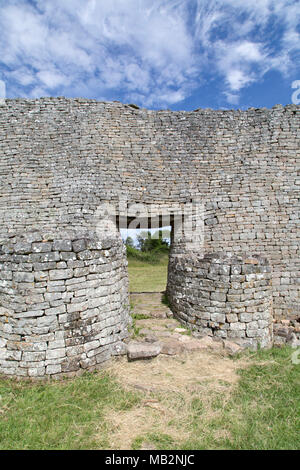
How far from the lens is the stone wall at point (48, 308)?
354 cm

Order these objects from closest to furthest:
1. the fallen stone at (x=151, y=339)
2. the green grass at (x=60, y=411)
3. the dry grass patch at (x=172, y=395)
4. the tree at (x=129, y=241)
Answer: the green grass at (x=60, y=411) < the dry grass patch at (x=172, y=395) < the fallen stone at (x=151, y=339) < the tree at (x=129, y=241)

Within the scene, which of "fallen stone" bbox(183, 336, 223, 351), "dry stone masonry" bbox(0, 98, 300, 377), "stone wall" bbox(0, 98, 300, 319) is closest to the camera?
"fallen stone" bbox(183, 336, 223, 351)

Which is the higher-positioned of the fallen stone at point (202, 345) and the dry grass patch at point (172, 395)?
the fallen stone at point (202, 345)

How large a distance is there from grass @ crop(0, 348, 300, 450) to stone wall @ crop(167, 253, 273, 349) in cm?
86

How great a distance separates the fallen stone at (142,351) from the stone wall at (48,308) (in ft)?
1.52

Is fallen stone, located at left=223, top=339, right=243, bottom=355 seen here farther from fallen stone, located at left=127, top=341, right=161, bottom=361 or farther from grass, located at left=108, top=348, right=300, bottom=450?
fallen stone, located at left=127, top=341, right=161, bottom=361

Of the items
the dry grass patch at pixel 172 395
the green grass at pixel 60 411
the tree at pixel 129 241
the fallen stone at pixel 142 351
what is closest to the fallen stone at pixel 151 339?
the fallen stone at pixel 142 351

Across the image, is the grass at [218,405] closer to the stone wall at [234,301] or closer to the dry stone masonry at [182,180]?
the stone wall at [234,301]

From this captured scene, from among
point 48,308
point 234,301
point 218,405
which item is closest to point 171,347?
point 218,405

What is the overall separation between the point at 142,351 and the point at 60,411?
1.56 meters

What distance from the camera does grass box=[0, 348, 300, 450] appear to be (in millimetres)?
2623

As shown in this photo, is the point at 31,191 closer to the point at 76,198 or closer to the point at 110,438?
the point at 76,198

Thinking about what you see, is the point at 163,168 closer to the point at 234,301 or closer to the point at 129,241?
the point at 234,301

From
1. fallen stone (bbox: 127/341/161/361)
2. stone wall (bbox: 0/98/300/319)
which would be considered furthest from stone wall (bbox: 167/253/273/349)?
stone wall (bbox: 0/98/300/319)
